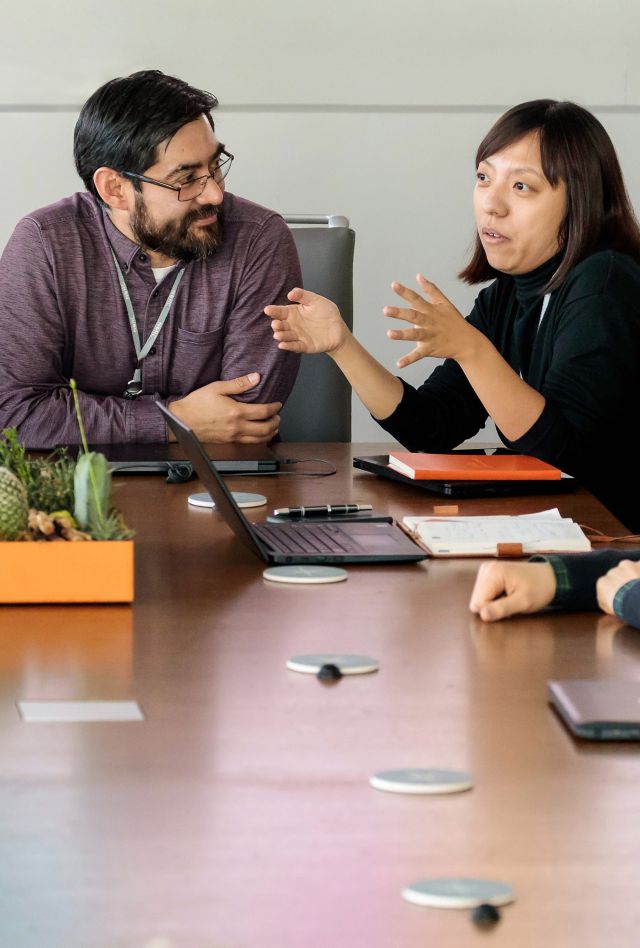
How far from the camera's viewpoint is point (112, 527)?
1.21 m

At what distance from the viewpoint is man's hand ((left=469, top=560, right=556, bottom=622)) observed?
1172 mm

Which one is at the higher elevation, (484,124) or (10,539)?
(484,124)

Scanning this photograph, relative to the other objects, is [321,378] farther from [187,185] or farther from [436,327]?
[436,327]

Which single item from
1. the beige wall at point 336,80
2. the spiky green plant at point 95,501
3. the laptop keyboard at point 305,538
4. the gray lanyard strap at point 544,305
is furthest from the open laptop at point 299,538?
the beige wall at point 336,80

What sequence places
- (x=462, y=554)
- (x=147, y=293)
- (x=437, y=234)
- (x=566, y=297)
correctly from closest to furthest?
1. (x=462, y=554)
2. (x=566, y=297)
3. (x=147, y=293)
4. (x=437, y=234)

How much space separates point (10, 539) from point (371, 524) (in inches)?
Answer: 19.3

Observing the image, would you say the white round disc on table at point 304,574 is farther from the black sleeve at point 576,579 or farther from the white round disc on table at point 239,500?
the white round disc on table at point 239,500

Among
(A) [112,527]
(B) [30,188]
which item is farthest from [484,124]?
(A) [112,527]

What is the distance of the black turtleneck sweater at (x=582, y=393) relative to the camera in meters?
2.07

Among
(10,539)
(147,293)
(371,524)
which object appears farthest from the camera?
(147,293)

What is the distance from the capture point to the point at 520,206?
2283 millimetres

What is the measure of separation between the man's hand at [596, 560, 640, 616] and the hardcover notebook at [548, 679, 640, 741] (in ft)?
0.69

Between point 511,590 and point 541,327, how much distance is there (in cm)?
123

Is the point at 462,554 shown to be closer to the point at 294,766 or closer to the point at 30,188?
the point at 294,766
